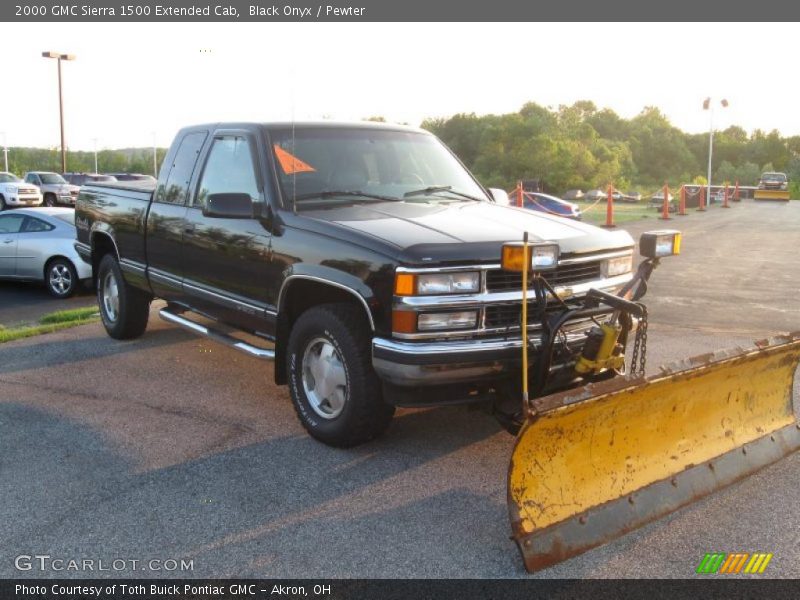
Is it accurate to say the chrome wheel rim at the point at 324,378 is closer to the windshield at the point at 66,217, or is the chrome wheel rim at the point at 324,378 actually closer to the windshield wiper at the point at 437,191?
the windshield wiper at the point at 437,191

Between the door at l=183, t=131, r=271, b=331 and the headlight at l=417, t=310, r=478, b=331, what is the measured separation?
150cm

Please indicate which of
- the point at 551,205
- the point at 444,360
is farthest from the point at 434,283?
the point at 551,205

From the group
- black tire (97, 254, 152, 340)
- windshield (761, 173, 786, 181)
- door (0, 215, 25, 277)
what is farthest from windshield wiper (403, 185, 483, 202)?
windshield (761, 173, 786, 181)

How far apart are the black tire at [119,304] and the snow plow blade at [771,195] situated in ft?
134

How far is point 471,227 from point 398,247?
2.06ft

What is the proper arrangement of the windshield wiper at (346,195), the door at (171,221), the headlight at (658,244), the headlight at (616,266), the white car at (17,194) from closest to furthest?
the headlight at (658,244), the headlight at (616,266), the windshield wiper at (346,195), the door at (171,221), the white car at (17,194)

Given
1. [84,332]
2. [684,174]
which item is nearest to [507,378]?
[84,332]

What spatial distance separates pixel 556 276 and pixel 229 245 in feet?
7.86

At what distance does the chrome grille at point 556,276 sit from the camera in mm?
4523

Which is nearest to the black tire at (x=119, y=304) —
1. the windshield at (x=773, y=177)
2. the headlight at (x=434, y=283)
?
the headlight at (x=434, y=283)

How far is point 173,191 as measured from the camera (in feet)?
22.2

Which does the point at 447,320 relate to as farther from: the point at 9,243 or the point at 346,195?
the point at 9,243

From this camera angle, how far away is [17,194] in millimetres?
34031

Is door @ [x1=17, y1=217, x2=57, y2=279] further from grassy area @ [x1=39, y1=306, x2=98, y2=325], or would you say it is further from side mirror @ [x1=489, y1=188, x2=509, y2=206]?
side mirror @ [x1=489, y1=188, x2=509, y2=206]
